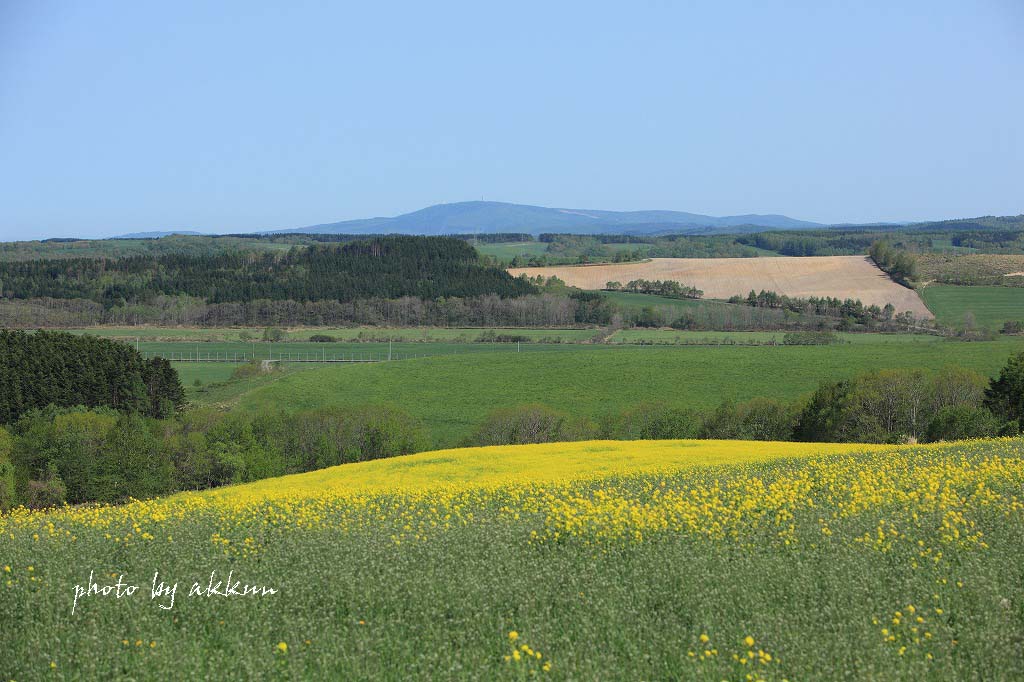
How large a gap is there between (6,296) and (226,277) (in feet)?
117

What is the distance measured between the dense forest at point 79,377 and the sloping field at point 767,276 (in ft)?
284

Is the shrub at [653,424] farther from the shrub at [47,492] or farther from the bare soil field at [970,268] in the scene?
the bare soil field at [970,268]

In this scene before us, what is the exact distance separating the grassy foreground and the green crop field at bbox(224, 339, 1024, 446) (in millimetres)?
49245

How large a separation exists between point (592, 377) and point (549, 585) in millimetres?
69725

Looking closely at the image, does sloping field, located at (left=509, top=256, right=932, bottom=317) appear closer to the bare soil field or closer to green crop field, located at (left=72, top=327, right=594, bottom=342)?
the bare soil field

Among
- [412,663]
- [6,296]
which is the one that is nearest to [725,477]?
[412,663]

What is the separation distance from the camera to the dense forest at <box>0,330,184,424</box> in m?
73.6

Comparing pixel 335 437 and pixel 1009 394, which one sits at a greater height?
pixel 1009 394

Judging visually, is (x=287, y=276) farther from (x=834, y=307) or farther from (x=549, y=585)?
(x=549, y=585)

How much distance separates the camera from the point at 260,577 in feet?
44.7

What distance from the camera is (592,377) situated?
8256 centimetres

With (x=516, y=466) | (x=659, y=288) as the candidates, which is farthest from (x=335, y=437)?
(x=659, y=288)

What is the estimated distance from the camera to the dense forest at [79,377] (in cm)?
7356

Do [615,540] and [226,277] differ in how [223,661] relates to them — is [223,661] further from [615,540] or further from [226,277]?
[226,277]
